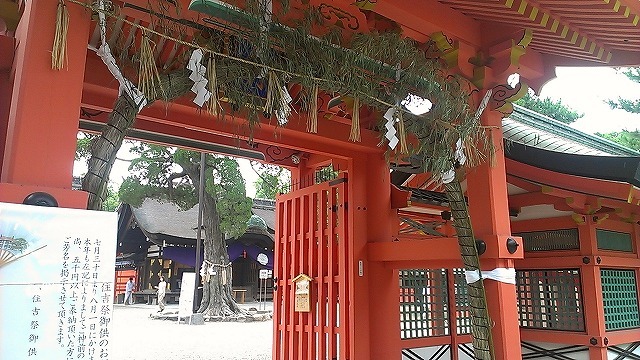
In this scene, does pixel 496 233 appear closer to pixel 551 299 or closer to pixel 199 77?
pixel 199 77

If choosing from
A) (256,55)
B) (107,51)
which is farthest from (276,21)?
(107,51)

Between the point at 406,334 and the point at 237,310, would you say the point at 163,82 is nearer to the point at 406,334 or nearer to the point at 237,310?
the point at 406,334

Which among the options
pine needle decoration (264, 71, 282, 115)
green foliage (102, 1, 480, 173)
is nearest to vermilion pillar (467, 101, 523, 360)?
green foliage (102, 1, 480, 173)

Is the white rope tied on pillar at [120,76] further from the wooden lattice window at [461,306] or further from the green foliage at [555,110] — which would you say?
the green foliage at [555,110]

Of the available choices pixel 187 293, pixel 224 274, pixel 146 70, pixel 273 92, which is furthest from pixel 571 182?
pixel 224 274

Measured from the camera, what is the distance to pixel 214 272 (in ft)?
51.7

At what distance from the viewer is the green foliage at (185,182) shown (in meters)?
14.0

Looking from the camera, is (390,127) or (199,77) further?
(390,127)

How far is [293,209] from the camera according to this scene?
202 inches

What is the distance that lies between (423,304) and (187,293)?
32.2 ft

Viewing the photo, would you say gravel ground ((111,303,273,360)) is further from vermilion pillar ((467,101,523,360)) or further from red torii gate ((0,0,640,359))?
vermilion pillar ((467,101,523,360))

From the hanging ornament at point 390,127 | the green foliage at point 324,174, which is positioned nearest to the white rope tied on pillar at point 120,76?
the hanging ornament at point 390,127

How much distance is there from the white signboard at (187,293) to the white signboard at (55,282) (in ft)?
38.2

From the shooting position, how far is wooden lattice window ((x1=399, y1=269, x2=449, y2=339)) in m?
4.72
